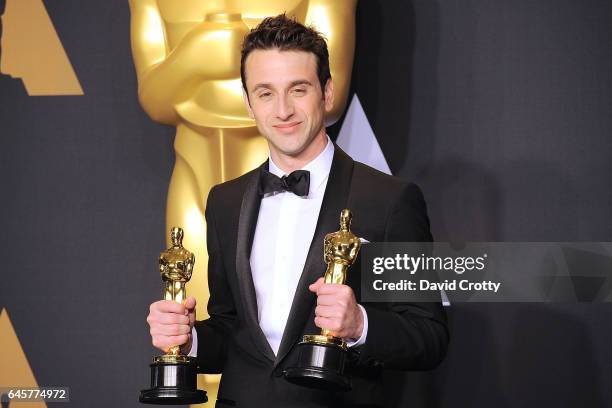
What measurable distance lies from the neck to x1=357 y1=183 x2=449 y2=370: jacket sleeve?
0.65ft

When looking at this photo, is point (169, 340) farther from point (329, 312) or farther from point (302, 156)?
point (302, 156)

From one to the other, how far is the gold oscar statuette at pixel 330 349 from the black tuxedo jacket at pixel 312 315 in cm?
Answer: 10

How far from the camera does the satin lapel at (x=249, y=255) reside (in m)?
1.74

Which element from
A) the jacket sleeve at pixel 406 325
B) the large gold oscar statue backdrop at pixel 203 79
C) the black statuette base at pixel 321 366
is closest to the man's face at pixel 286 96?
the jacket sleeve at pixel 406 325

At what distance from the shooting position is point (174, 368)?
65.5 inches

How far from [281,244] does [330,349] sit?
1.18ft

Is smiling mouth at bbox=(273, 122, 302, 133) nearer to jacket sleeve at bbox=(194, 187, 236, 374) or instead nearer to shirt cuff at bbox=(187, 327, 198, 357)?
jacket sleeve at bbox=(194, 187, 236, 374)

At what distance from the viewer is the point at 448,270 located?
105 inches

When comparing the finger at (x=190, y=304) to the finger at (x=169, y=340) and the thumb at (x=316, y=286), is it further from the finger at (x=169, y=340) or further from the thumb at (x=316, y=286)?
the thumb at (x=316, y=286)

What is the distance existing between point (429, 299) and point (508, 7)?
1.39 metres

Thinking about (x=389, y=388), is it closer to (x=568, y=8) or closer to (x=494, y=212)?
Result: (x=494, y=212)

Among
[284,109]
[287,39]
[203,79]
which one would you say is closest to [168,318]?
[284,109]

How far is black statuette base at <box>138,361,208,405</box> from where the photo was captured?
1652 mm

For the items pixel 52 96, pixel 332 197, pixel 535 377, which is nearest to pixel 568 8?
pixel 535 377
